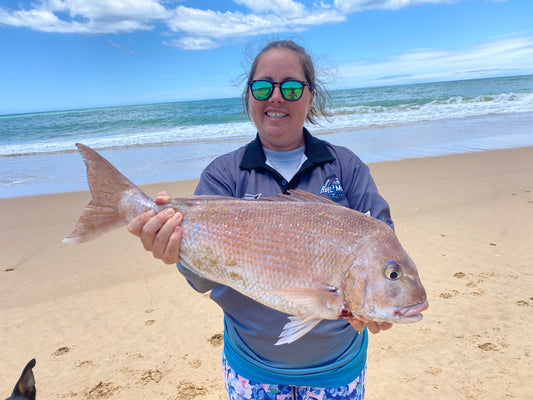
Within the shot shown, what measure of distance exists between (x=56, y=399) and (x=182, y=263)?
2.37m

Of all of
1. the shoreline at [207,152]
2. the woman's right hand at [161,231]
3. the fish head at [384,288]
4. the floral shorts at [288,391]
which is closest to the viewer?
the fish head at [384,288]

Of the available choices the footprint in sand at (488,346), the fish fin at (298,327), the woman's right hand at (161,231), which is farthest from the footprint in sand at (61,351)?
the footprint in sand at (488,346)

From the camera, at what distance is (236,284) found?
1.69 m

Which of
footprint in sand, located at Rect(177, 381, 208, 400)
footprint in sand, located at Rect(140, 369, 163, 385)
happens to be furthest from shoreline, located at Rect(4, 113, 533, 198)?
footprint in sand, located at Rect(177, 381, 208, 400)

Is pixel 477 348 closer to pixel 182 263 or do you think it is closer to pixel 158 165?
pixel 182 263

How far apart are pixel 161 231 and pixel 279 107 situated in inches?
37.4

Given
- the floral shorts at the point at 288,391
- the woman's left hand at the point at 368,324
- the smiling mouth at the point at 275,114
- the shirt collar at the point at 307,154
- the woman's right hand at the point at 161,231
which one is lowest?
the floral shorts at the point at 288,391

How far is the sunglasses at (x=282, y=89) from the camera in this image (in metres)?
2.10

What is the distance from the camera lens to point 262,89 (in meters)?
2.12

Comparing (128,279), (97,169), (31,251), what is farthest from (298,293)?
(31,251)

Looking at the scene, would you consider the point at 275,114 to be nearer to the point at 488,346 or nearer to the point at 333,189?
the point at 333,189

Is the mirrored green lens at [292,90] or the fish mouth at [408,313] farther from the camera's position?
the mirrored green lens at [292,90]

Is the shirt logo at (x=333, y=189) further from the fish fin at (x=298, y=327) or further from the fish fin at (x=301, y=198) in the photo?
the fish fin at (x=298, y=327)

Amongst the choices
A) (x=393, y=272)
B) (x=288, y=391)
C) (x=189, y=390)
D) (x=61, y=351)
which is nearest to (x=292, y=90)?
(x=393, y=272)
